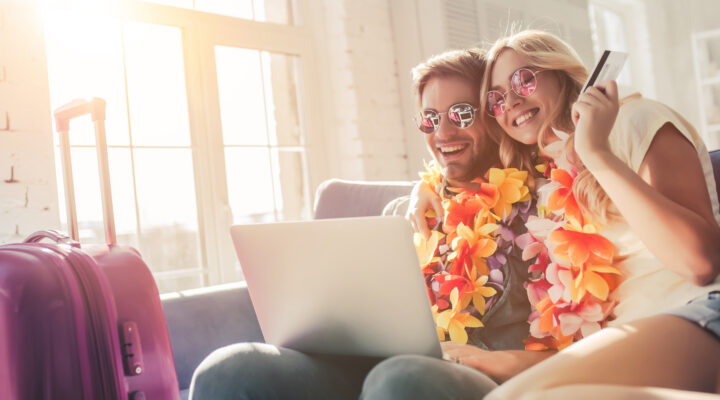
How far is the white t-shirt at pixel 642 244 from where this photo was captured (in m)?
1.07

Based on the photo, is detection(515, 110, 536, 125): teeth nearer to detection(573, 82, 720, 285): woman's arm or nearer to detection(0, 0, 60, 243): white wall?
detection(573, 82, 720, 285): woman's arm

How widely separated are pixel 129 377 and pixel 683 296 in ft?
3.04

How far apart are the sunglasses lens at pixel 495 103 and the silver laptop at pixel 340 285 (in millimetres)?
545

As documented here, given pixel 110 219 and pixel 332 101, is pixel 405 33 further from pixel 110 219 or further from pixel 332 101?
pixel 110 219

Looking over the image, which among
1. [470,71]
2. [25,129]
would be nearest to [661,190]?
[470,71]

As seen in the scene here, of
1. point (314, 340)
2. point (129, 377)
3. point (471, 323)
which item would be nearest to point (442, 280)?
point (471, 323)

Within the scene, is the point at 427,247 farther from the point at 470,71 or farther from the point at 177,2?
the point at 177,2

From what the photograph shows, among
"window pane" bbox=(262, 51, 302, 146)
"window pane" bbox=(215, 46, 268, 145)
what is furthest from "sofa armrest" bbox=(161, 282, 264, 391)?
"window pane" bbox=(262, 51, 302, 146)

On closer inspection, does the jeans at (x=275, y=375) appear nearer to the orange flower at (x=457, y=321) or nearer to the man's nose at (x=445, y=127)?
the orange flower at (x=457, y=321)

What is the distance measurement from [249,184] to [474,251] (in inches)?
71.8

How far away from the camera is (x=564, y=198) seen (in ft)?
4.07

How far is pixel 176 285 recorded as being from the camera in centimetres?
274

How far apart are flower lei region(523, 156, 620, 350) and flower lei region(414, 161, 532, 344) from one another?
7cm

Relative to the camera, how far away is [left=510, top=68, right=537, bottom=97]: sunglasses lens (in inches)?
51.0
